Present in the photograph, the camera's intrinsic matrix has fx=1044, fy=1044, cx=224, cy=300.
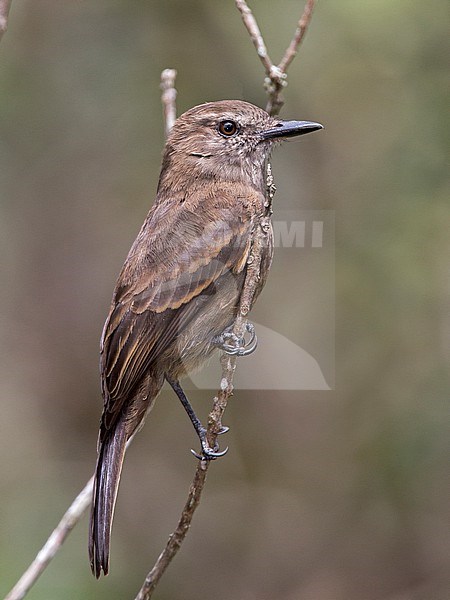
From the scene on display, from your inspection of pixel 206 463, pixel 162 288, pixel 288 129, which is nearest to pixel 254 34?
pixel 288 129

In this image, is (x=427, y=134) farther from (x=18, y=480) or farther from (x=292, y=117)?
(x=18, y=480)

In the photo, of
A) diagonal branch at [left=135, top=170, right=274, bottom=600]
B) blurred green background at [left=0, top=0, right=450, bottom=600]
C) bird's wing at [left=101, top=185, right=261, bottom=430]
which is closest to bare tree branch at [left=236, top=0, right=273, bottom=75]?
diagonal branch at [left=135, top=170, right=274, bottom=600]

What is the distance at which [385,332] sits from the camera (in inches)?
206

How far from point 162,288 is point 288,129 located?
2.60 feet

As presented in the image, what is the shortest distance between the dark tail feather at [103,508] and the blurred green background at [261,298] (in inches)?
48.2

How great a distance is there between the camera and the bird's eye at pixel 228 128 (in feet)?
13.4

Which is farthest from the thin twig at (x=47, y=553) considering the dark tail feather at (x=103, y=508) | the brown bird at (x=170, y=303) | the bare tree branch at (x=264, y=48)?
the bare tree branch at (x=264, y=48)

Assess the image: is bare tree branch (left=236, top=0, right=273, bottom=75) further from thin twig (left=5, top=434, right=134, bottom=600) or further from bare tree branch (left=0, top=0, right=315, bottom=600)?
thin twig (left=5, top=434, right=134, bottom=600)

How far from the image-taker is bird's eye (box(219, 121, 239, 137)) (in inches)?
161

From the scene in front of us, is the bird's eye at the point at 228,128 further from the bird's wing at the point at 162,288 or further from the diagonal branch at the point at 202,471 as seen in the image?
the diagonal branch at the point at 202,471

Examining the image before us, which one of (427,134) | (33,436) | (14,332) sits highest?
(427,134)

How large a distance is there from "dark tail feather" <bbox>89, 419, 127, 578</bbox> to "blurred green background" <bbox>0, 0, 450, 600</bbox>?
1224 millimetres

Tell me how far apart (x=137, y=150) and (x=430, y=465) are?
2.31 meters

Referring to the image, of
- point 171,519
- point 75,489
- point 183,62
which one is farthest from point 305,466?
point 183,62
